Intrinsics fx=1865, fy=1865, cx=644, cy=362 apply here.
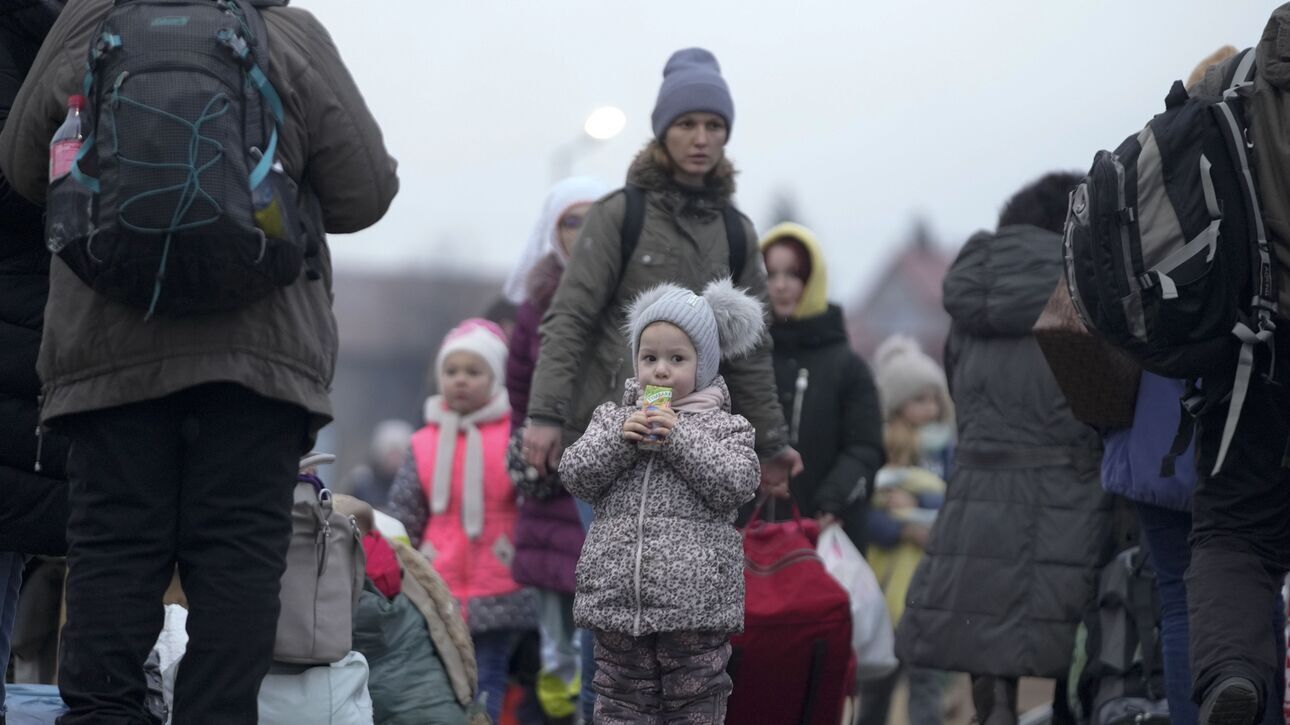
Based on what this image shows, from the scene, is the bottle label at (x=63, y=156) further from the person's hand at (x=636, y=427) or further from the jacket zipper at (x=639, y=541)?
the jacket zipper at (x=639, y=541)

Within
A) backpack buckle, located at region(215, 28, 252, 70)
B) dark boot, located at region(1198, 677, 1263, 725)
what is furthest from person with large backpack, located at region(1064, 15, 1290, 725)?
backpack buckle, located at region(215, 28, 252, 70)

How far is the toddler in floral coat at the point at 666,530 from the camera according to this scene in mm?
4754

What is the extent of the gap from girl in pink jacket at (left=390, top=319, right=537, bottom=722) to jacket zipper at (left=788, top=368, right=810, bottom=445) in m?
1.19

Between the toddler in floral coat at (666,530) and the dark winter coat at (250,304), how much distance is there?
0.91 m

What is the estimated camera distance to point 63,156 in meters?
3.96

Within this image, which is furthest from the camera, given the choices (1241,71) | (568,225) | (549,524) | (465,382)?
(465,382)

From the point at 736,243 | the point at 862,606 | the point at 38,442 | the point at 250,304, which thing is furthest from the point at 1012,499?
the point at 38,442

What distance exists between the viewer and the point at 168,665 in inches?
194

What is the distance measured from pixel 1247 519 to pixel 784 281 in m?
3.18

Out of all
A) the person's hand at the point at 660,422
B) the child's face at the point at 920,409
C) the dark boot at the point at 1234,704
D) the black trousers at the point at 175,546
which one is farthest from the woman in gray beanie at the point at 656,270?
the child's face at the point at 920,409

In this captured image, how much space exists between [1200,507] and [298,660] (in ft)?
7.45

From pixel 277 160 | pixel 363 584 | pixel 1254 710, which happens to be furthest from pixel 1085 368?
pixel 277 160

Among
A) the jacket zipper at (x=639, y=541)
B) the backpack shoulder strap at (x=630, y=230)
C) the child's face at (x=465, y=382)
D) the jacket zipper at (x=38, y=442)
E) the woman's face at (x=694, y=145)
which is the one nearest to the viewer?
the jacket zipper at (x=38, y=442)

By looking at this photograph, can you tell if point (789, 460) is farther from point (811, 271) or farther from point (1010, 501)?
point (811, 271)
